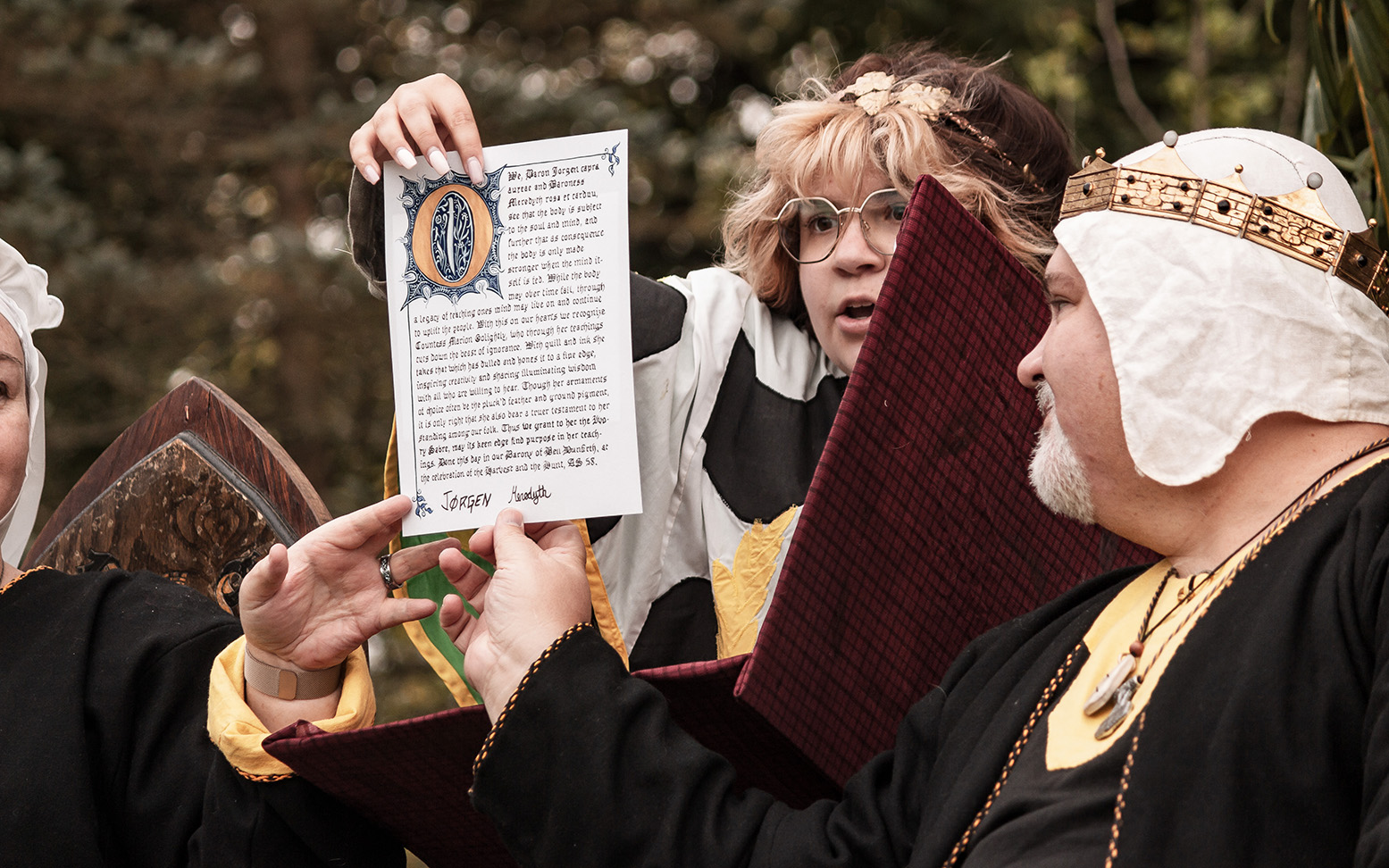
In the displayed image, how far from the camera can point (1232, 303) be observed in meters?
1.44

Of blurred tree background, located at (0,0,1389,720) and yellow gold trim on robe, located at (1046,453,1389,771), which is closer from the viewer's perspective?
yellow gold trim on robe, located at (1046,453,1389,771)

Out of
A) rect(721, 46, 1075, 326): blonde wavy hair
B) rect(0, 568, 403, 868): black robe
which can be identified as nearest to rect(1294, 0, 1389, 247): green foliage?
rect(721, 46, 1075, 326): blonde wavy hair

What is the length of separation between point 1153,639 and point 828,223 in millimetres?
1084

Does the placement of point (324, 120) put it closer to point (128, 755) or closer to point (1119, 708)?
point (128, 755)

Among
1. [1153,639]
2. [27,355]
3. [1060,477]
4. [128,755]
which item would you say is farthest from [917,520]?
[27,355]

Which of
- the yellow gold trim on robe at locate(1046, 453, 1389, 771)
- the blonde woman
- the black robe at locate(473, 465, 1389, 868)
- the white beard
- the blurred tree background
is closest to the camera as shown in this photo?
the black robe at locate(473, 465, 1389, 868)

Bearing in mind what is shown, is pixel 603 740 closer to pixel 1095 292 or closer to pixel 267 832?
pixel 267 832

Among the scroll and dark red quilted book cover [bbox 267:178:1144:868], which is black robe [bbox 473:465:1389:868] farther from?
the scroll

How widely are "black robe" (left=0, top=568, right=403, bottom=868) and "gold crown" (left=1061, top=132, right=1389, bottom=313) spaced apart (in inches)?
52.9

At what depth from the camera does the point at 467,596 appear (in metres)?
1.98

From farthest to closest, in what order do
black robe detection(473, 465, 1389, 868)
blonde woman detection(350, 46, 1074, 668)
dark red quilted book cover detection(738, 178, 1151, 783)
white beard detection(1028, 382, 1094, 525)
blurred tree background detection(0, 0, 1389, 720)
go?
blurred tree background detection(0, 0, 1389, 720) → blonde woman detection(350, 46, 1074, 668) → dark red quilted book cover detection(738, 178, 1151, 783) → white beard detection(1028, 382, 1094, 525) → black robe detection(473, 465, 1389, 868)

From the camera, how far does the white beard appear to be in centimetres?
158

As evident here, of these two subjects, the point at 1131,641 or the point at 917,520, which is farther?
the point at 917,520
